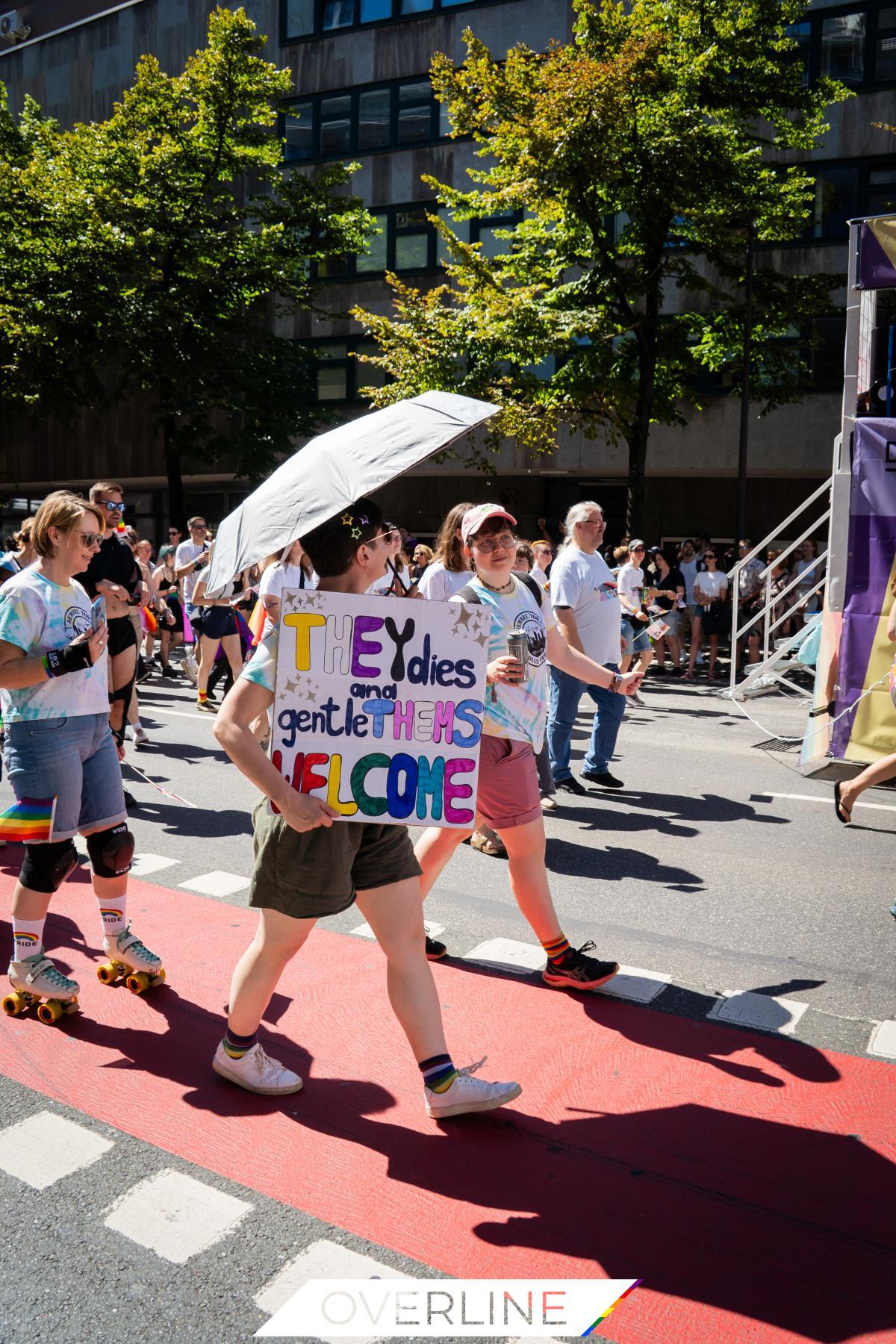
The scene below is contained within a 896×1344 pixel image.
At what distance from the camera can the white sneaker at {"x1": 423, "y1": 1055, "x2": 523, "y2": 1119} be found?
3.48 m

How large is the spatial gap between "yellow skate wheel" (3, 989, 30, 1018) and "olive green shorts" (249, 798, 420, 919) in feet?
4.69

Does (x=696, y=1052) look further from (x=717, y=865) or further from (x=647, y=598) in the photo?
(x=647, y=598)

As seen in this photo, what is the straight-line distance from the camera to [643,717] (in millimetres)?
12273

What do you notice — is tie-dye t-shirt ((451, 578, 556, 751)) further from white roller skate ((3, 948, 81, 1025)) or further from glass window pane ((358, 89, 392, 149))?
glass window pane ((358, 89, 392, 149))

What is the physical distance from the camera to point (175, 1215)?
9.96ft

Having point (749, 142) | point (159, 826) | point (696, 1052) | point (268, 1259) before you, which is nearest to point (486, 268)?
point (749, 142)

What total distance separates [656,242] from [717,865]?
14651mm

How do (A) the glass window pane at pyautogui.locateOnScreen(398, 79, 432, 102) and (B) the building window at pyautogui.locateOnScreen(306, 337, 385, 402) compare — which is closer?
(A) the glass window pane at pyautogui.locateOnScreen(398, 79, 432, 102)

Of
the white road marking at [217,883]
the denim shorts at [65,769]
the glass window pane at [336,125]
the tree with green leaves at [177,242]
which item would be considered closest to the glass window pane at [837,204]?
the tree with green leaves at [177,242]

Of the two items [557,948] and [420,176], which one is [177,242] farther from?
[557,948]

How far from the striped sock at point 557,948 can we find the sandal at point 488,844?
212 cm

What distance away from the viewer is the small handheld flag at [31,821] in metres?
4.14

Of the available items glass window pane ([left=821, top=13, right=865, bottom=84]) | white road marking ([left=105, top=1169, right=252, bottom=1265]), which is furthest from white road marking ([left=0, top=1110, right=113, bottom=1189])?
glass window pane ([left=821, top=13, right=865, bottom=84])

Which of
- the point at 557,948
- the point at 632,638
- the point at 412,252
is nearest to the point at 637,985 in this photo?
the point at 557,948
